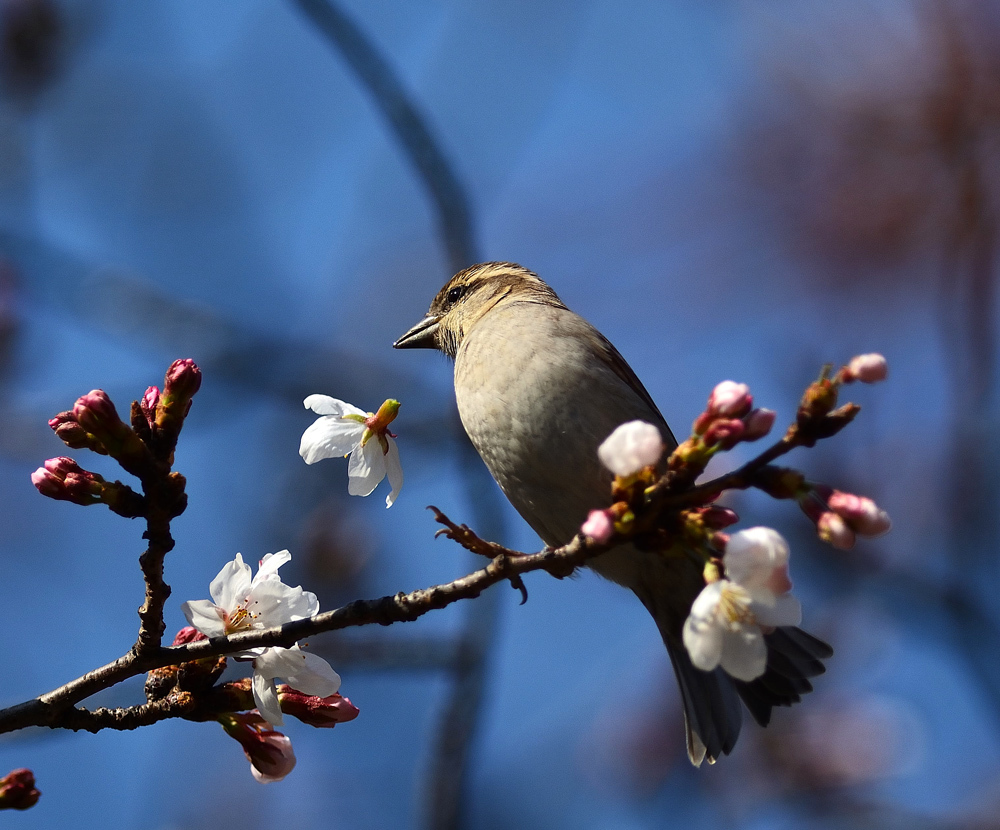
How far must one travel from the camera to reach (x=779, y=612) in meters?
2.07

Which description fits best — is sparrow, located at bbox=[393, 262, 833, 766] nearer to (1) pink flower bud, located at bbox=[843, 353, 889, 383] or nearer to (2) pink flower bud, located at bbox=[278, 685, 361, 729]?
(2) pink flower bud, located at bbox=[278, 685, 361, 729]

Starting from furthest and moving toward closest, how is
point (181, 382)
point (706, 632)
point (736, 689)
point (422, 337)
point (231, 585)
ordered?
point (422, 337), point (736, 689), point (231, 585), point (181, 382), point (706, 632)

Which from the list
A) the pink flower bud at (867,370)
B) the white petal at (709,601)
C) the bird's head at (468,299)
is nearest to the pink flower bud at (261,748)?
the white petal at (709,601)

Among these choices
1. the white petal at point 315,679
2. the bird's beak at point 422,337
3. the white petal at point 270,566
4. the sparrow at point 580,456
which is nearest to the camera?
the white petal at point 315,679

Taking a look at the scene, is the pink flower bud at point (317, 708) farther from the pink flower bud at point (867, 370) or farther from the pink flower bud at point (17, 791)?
the pink flower bud at point (867, 370)

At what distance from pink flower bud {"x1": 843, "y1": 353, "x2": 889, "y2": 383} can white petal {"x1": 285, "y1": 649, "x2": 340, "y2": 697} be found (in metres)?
1.36

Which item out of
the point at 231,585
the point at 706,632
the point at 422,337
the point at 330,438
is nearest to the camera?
the point at 706,632

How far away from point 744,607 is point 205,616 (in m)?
1.26

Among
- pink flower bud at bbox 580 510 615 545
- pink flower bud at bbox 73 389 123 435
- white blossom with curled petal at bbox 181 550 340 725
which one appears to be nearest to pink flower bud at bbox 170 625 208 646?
white blossom with curled petal at bbox 181 550 340 725

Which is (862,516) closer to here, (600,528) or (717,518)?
(717,518)

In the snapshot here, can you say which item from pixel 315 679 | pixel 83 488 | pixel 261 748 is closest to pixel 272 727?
pixel 261 748

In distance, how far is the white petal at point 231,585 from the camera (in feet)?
7.74

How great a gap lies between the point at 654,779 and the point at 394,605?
562 centimetres

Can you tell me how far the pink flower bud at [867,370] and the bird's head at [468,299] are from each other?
2809 mm
